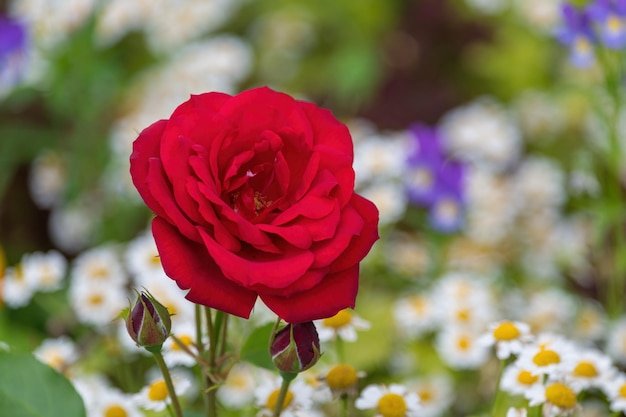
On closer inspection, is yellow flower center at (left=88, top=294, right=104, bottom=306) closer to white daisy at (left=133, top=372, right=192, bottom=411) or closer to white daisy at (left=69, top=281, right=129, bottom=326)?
white daisy at (left=69, top=281, right=129, bottom=326)

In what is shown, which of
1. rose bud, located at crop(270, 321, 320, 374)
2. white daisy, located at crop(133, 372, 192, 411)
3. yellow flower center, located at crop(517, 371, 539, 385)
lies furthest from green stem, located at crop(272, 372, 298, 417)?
yellow flower center, located at crop(517, 371, 539, 385)

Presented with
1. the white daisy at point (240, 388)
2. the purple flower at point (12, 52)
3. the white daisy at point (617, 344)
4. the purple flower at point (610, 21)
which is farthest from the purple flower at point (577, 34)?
the purple flower at point (12, 52)

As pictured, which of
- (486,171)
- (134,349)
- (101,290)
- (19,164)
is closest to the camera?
(134,349)

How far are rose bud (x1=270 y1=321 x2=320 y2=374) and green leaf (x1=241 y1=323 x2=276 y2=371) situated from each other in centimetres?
12

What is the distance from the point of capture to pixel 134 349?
91cm

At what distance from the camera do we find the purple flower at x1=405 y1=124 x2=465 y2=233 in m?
1.24

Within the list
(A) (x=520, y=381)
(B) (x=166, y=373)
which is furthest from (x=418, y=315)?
(B) (x=166, y=373)

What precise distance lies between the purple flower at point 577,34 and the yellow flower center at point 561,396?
0.55 metres

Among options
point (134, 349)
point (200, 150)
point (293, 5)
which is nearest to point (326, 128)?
point (200, 150)

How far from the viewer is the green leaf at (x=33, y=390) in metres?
0.63

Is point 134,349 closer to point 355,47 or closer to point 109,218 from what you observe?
point 109,218

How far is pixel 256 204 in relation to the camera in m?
0.55

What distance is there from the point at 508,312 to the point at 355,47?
3.23 feet

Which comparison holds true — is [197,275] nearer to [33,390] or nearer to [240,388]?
[33,390]
